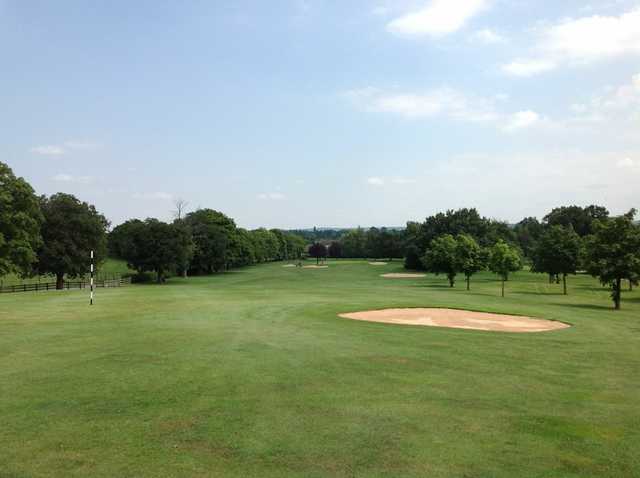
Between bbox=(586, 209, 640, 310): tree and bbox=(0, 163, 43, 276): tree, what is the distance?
4836 cm

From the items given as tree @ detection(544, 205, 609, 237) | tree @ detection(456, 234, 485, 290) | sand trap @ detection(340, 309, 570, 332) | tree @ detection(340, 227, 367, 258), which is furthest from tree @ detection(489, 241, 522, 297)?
tree @ detection(340, 227, 367, 258)

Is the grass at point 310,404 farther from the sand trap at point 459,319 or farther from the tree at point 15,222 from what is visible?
the tree at point 15,222

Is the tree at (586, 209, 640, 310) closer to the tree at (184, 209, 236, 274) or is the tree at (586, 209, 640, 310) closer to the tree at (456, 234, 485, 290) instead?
the tree at (456, 234, 485, 290)

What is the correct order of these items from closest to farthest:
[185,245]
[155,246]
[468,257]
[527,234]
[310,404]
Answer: [310,404] → [468,257] → [155,246] → [185,245] → [527,234]

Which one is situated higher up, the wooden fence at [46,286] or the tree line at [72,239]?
the tree line at [72,239]

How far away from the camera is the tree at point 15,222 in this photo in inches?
1674

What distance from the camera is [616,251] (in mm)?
39156

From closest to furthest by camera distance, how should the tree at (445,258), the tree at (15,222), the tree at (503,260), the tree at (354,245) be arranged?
the tree at (15,222)
the tree at (503,260)
the tree at (445,258)
the tree at (354,245)

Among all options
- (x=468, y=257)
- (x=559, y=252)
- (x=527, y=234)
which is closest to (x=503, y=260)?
(x=468, y=257)

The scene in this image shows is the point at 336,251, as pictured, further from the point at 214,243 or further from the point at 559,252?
the point at 559,252

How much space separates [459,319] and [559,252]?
3502 centimetres

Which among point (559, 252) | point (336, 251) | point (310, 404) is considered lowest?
point (310, 404)

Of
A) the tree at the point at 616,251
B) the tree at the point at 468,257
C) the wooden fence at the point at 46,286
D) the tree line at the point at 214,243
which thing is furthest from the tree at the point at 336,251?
the tree at the point at 616,251

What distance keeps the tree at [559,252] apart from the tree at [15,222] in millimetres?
54728
